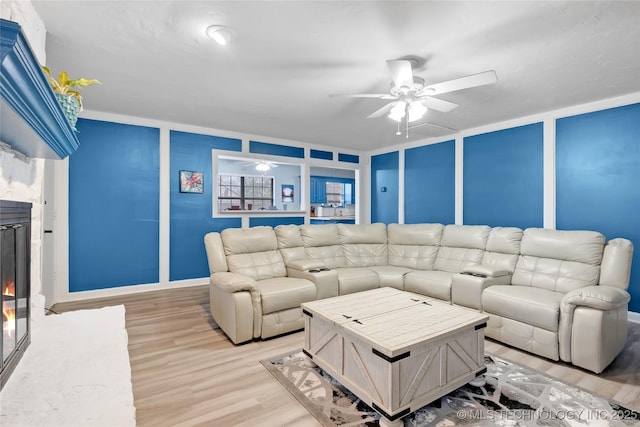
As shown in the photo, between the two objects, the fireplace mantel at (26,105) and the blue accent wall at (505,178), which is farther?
the blue accent wall at (505,178)

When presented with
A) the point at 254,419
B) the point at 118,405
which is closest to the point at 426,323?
the point at 254,419

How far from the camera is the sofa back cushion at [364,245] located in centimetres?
440

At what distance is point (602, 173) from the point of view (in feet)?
12.1

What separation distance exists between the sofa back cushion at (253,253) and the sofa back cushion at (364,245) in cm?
109

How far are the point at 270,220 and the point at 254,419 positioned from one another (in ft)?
13.4

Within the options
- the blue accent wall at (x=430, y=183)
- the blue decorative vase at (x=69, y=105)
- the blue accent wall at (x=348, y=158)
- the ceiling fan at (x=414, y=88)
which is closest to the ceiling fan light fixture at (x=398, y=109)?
the ceiling fan at (x=414, y=88)

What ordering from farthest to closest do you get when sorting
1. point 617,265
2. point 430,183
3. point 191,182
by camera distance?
point 430,183 < point 191,182 < point 617,265

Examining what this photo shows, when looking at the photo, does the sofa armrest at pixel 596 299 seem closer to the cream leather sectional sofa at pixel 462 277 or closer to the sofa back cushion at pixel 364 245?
the cream leather sectional sofa at pixel 462 277

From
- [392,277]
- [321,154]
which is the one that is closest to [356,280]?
[392,277]

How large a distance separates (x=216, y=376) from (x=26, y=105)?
201cm

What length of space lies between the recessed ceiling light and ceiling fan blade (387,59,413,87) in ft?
3.96

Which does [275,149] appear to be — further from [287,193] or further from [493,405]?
[493,405]

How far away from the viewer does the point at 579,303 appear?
239 centimetres

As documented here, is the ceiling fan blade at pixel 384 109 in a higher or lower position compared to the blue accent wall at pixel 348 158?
lower
